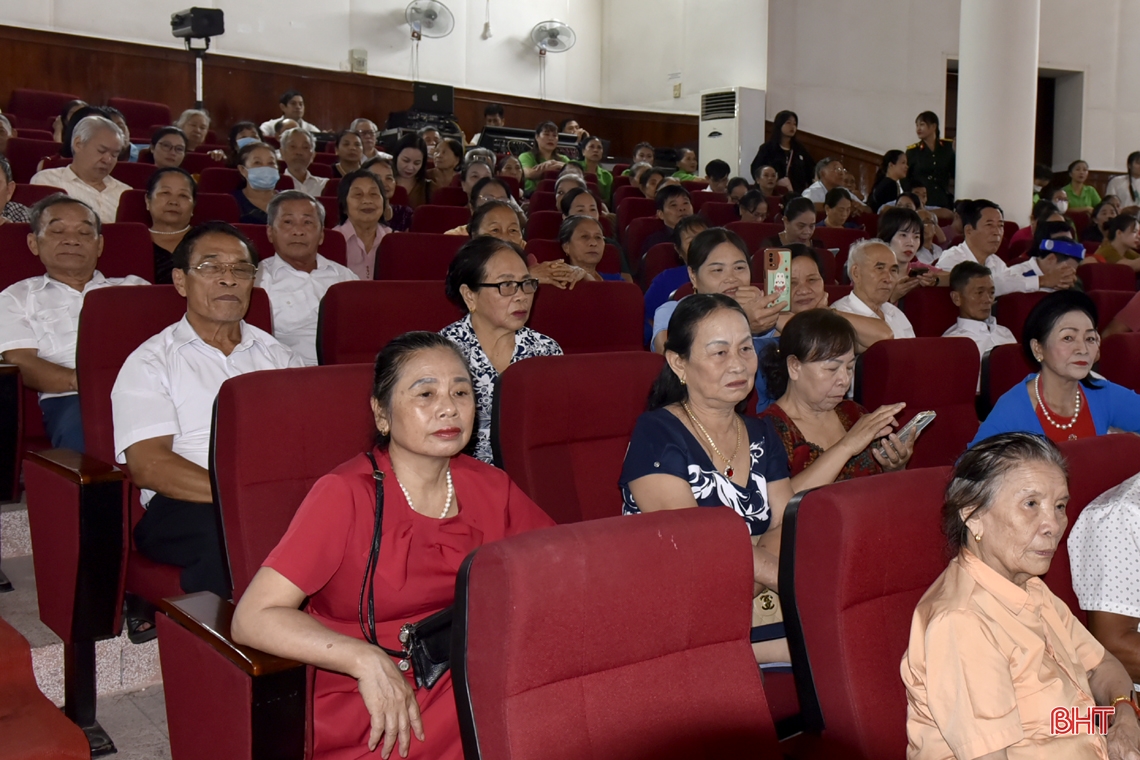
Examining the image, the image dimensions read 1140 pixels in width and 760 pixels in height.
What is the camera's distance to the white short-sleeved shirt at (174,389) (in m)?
2.13

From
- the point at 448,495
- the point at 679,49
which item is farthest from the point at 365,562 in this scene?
the point at 679,49

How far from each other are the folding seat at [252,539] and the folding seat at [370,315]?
2.89ft

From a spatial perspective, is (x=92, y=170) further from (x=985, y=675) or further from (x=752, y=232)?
(x=985, y=675)

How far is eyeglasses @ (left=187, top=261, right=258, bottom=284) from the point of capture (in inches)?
91.0

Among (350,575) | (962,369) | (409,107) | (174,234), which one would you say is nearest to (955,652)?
(350,575)

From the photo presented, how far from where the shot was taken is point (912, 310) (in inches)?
152

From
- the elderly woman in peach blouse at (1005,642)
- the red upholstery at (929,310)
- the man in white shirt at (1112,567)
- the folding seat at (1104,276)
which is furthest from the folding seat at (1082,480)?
the folding seat at (1104,276)

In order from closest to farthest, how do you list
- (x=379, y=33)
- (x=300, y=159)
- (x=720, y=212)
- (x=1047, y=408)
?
(x=1047, y=408)
(x=300, y=159)
(x=720, y=212)
(x=379, y=33)

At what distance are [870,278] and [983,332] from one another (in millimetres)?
660

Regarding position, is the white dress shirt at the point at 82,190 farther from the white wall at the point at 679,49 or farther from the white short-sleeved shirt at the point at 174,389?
the white wall at the point at 679,49

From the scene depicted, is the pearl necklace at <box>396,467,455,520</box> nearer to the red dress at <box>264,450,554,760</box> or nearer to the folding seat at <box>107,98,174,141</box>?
the red dress at <box>264,450,554,760</box>

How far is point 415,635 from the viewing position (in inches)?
56.5

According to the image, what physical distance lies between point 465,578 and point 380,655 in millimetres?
291

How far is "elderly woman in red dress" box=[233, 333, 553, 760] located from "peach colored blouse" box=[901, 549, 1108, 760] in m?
0.61
